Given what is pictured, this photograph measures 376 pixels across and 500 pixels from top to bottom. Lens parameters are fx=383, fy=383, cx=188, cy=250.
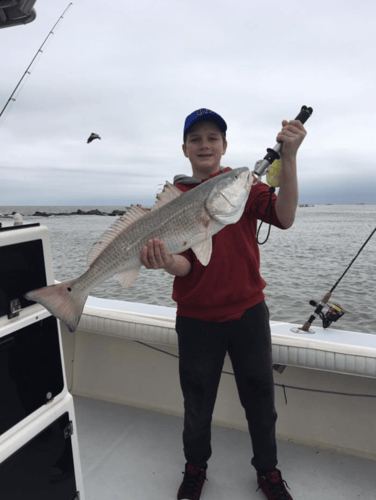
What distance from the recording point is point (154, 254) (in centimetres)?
200

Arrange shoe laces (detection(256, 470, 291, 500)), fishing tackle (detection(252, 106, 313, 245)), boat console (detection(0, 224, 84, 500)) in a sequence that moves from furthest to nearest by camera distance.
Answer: shoe laces (detection(256, 470, 291, 500))
fishing tackle (detection(252, 106, 313, 245))
boat console (detection(0, 224, 84, 500))

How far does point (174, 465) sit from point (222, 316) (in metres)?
1.51

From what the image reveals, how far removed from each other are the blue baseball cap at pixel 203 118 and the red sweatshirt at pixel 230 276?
481 mm

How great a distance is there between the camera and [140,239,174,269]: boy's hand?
1.99m

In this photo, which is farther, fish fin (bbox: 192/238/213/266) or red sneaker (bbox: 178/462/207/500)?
red sneaker (bbox: 178/462/207/500)

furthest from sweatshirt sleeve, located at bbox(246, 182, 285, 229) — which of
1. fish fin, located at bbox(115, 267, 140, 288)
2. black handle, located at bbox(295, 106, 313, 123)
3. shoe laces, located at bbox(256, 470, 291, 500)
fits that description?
shoe laces, located at bbox(256, 470, 291, 500)

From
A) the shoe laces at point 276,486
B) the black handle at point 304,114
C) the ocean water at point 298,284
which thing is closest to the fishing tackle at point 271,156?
the black handle at point 304,114

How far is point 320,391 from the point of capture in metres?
3.21

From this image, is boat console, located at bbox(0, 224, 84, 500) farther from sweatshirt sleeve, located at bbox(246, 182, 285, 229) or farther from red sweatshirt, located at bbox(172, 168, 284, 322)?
sweatshirt sleeve, located at bbox(246, 182, 285, 229)

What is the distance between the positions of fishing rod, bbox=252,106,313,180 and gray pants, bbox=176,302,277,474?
2.84ft

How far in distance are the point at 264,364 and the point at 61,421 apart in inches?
49.3

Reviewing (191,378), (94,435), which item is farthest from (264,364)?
(94,435)

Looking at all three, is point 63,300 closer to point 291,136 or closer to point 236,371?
point 236,371

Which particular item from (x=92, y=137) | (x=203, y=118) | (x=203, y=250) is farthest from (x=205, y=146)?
(x=92, y=137)
